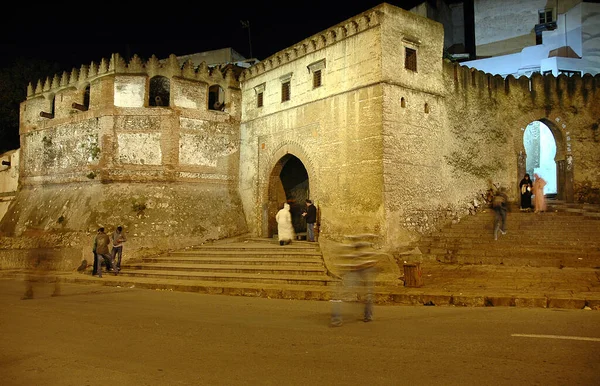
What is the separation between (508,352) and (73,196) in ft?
58.5

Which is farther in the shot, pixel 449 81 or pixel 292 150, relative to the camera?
pixel 292 150

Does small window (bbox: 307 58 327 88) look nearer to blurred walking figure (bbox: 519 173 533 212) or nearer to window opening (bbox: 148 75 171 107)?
window opening (bbox: 148 75 171 107)

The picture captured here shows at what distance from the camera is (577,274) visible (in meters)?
10.3

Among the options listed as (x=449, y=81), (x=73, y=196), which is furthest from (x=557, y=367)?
→ (x=73, y=196)

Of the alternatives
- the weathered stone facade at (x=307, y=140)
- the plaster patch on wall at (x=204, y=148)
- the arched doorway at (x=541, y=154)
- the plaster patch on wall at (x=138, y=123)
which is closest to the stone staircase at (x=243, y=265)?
the weathered stone facade at (x=307, y=140)

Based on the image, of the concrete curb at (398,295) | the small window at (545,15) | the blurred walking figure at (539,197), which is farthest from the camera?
the small window at (545,15)

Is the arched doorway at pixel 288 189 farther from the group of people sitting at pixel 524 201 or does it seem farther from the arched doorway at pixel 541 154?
the arched doorway at pixel 541 154

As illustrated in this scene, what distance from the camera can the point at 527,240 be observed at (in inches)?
503

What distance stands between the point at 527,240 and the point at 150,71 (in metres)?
14.7

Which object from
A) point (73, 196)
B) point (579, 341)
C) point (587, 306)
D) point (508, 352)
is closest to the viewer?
point (508, 352)

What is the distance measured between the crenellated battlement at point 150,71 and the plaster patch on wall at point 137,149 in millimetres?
2525

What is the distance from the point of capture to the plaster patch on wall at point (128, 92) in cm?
1847

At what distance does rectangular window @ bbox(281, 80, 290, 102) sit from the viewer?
17438 mm

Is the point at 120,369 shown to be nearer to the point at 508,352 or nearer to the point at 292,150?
the point at 508,352
